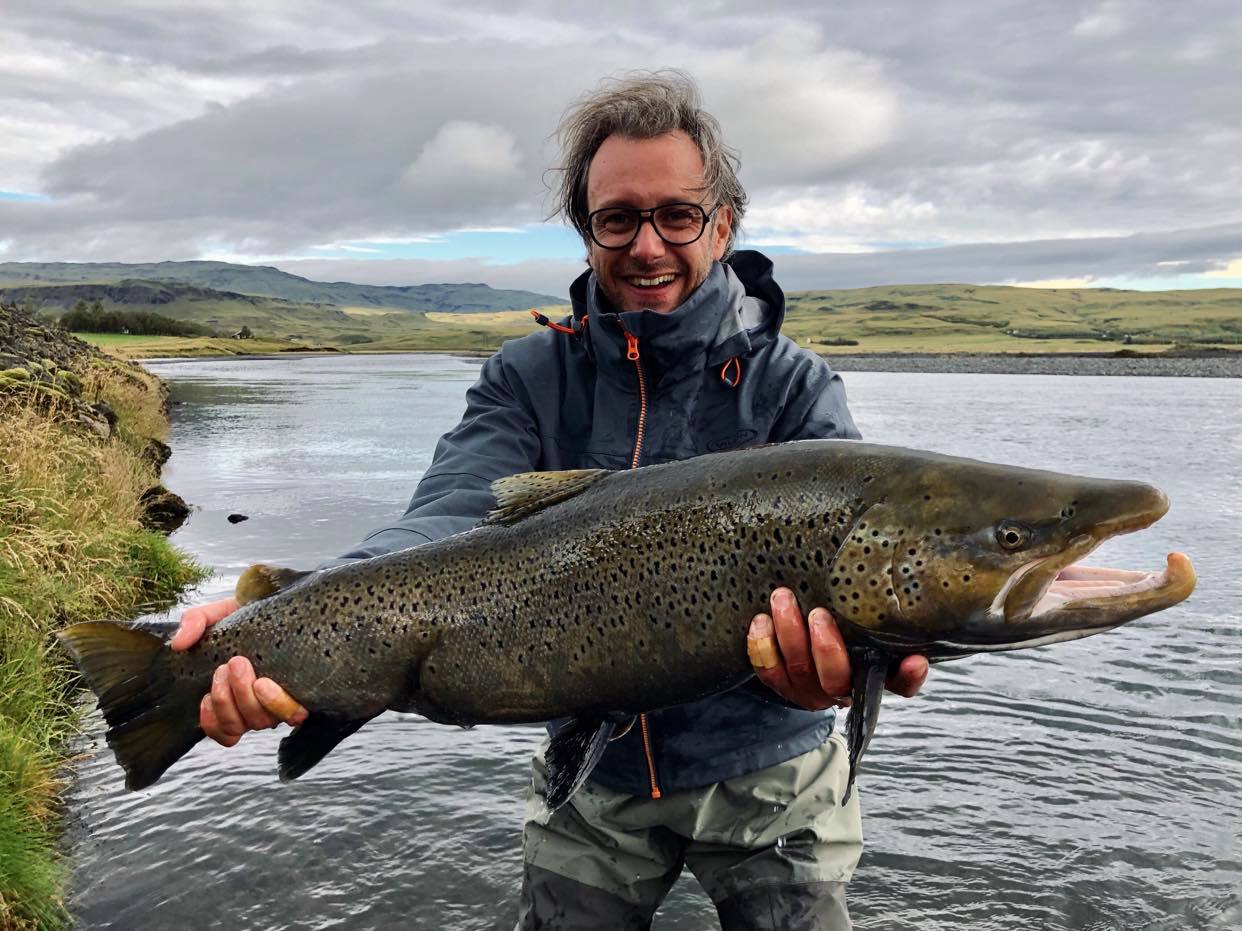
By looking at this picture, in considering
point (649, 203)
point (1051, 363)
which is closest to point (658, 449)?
point (649, 203)

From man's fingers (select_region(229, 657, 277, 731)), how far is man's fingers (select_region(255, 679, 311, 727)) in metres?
0.02

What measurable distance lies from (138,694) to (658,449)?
6.80ft

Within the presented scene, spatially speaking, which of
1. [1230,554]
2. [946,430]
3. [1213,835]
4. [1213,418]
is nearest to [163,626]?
[1213,835]

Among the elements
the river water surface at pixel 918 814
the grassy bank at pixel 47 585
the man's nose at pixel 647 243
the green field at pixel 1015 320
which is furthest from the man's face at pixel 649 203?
the green field at pixel 1015 320

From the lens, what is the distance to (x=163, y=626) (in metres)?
3.54

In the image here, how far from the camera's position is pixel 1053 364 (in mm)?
70562

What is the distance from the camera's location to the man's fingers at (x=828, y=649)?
2930mm

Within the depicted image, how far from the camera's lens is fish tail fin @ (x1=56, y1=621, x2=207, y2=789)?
3402 mm

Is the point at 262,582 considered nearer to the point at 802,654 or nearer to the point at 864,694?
the point at 802,654

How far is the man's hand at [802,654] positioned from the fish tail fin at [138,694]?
1949 millimetres

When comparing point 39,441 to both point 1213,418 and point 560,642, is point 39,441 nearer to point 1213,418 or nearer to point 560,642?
point 560,642

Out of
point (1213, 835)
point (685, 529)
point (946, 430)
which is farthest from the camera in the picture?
point (946, 430)

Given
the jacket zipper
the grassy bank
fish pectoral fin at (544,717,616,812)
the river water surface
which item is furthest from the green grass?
fish pectoral fin at (544,717,616,812)

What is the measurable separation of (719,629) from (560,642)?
533 mm
